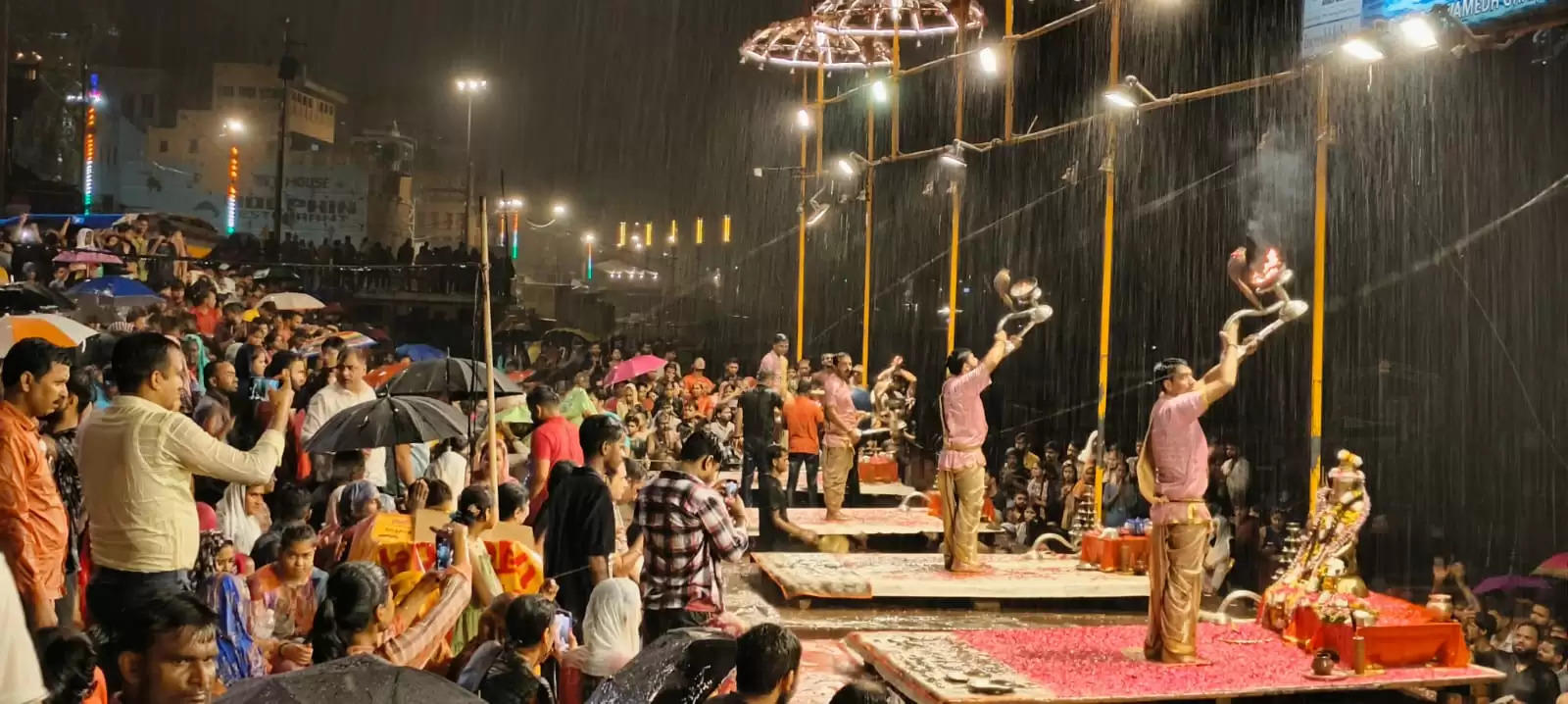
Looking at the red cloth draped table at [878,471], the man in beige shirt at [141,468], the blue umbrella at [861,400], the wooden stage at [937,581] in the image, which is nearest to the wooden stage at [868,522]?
the wooden stage at [937,581]

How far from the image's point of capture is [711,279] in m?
43.4

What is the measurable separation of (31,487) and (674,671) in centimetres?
269

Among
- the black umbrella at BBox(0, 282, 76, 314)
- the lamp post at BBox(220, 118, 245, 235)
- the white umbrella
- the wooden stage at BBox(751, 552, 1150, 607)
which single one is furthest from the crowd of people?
the lamp post at BBox(220, 118, 245, 235)

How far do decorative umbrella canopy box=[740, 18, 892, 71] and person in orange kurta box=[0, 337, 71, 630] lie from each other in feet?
55.2

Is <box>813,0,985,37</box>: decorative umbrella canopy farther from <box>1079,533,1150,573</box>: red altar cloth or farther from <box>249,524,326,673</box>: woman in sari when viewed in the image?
<box>249,524,326,673</box>: woman in sari

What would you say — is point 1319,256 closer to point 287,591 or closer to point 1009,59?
point 1009,59

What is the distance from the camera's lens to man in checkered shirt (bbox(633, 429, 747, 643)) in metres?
6.85

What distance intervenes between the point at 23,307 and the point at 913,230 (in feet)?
57.0

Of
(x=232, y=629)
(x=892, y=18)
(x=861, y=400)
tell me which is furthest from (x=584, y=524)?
(x=892, y=18)

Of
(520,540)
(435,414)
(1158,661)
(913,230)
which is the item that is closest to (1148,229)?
(913,230)

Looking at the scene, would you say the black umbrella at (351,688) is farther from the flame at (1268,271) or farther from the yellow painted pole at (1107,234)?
the yellow painted pole at (1107,234)

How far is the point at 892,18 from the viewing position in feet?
66.9

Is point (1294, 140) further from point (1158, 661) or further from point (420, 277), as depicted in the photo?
point (420, 277)

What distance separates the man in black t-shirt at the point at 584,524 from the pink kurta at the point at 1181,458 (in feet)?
13.0
